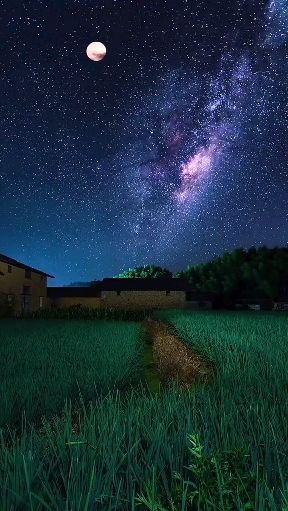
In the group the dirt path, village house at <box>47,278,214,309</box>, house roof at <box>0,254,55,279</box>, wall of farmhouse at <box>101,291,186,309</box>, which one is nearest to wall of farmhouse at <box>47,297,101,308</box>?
village house at <box>47,278,214,309</box>

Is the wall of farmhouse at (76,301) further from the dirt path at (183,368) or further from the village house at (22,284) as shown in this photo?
the dirt path at (183,368)

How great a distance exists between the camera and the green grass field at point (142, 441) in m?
2.33

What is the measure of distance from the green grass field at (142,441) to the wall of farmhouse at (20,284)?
2780 centimetres

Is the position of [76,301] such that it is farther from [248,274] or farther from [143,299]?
[248,274]

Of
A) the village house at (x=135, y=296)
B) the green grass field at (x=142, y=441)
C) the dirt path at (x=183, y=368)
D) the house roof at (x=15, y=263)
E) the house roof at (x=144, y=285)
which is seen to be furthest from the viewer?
the house roof at (x=144, y=285)

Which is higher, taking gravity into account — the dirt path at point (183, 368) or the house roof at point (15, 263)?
the house roof at point (15, 263)

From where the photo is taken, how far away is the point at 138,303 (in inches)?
2304

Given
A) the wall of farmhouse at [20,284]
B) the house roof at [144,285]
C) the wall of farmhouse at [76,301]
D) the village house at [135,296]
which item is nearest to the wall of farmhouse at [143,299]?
the village house at [135,296]

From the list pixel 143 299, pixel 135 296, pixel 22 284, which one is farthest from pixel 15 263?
pixel 143 299

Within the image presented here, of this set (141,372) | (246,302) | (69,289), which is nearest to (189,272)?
(246,302)

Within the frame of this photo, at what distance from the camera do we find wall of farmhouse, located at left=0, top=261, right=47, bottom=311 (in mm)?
39344

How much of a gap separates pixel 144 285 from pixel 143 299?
83.7 inches

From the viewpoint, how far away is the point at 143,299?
58688 millimetres

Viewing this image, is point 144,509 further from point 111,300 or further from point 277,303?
point 277,303
